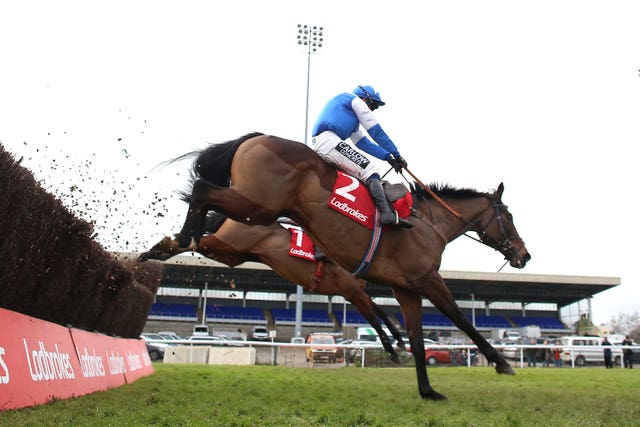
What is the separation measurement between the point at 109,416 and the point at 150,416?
352 millimetres

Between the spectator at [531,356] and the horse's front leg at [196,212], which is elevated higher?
the horse's front leg at [196,212]

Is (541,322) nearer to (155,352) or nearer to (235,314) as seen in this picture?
(235,314)

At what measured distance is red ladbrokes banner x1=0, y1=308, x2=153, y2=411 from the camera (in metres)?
4.77

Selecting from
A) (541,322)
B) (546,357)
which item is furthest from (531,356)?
(541,322)

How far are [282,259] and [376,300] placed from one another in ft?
156

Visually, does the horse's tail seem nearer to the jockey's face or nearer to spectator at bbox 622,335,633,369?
the jockey's face

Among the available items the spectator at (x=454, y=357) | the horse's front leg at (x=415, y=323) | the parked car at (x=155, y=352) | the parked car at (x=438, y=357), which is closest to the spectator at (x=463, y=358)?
the spectator at (x=454, y=357)

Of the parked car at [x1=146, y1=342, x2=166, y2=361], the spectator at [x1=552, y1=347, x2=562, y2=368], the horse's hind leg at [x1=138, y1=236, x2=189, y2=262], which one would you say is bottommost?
the parked car at [x1=146, y1=342, x2=166, y2=361]

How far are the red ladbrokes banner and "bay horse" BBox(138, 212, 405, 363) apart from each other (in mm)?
2409

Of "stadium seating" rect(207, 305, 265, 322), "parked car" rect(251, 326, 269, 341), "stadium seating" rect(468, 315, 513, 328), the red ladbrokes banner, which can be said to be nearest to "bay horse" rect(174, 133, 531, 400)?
the red ladbrokes banner

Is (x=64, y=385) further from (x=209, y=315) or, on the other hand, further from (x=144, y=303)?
(x=209, y=315)

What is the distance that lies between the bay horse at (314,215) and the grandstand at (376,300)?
143 feet

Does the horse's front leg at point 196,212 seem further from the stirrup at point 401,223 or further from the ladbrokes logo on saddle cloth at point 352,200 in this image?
the stirrup at point 401,223

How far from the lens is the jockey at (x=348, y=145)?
255 inches
